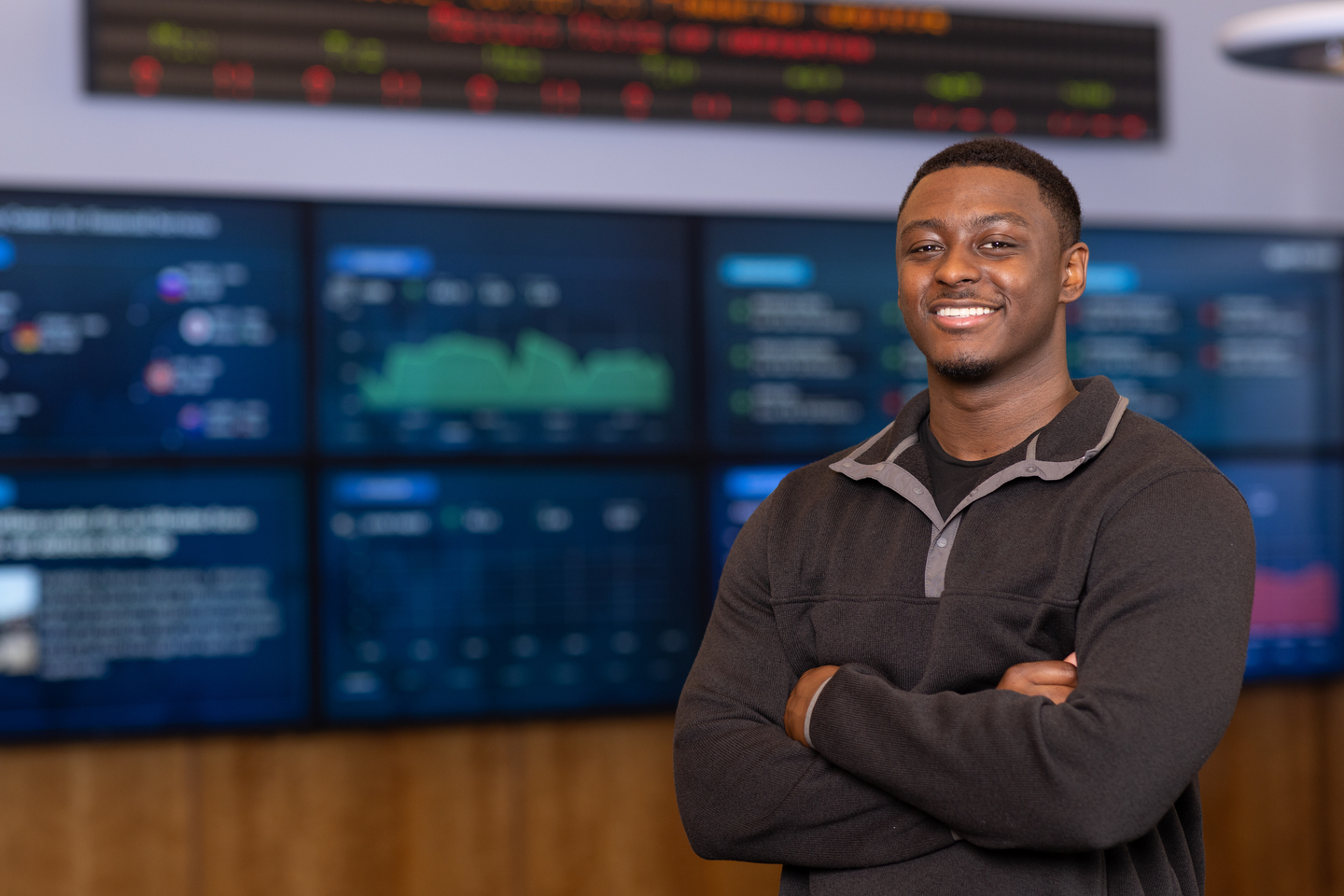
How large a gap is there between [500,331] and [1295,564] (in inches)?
73.6

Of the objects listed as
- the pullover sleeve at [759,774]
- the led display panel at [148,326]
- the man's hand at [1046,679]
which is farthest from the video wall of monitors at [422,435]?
the man's hand at [1046,679]

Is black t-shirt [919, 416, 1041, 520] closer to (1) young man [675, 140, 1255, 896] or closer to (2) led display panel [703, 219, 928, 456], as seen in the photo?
(1) young man [675, 140, 1255, 896]

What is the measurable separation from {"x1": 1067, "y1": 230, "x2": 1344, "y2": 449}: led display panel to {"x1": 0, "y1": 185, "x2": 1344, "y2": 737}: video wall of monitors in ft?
0.04

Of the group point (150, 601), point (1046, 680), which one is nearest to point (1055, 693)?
point (1046, 680)

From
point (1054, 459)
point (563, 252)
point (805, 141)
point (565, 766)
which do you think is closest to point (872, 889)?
point (1054, 459)

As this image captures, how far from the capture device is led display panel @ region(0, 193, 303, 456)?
2.43 metres

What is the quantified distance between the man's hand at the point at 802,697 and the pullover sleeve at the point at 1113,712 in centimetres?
8

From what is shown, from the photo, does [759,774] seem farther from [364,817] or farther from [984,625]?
[364,817]

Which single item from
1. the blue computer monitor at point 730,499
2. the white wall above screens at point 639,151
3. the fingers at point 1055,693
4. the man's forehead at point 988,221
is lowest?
the fingers at point 1055,693

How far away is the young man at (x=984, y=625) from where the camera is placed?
114 centimetres

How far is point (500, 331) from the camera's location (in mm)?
2666

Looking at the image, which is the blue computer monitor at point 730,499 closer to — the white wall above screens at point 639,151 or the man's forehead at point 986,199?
the white wall above screens at point 639,151

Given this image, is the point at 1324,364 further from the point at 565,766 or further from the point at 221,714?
the point at 221,714

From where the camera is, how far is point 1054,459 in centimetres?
130
